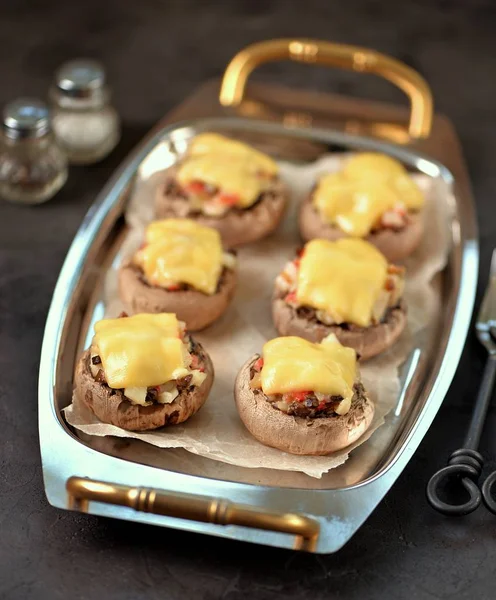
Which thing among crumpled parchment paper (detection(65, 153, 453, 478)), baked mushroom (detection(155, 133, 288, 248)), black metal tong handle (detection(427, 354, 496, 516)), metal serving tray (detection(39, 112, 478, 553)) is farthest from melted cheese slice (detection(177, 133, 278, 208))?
black metal tong handle (detection(427, 354, 496, 516))

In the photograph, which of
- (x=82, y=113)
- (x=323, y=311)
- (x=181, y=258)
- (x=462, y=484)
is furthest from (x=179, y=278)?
(x=82, y=113)

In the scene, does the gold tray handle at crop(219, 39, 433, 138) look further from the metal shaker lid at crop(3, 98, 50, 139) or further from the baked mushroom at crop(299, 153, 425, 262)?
the metal shaker lid at crop(3, 98, 50, 139)

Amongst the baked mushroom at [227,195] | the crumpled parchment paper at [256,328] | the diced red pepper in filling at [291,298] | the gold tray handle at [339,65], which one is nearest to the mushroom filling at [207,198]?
the baked mushroom at [227,195]

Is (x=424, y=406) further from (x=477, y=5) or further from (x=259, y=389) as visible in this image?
(x=477, y=5)

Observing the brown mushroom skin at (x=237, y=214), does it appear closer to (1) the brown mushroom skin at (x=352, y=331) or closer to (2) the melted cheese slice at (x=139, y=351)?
(1) the brown mushroom skin at (x=352, y=331)

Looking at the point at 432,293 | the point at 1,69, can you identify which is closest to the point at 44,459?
the point at 432,293

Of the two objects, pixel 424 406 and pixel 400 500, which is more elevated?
pixel 424 406
